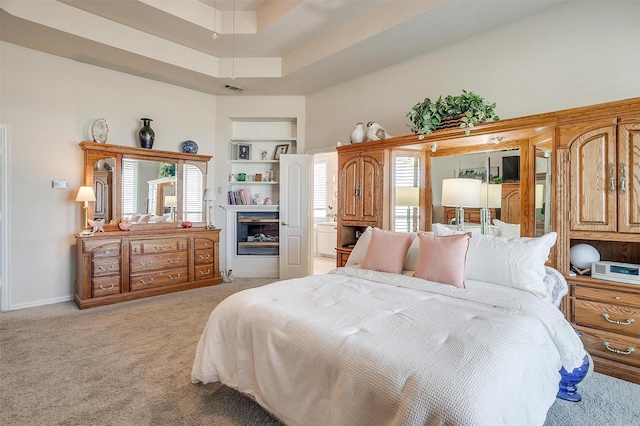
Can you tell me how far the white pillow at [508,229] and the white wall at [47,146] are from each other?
15.7 feet

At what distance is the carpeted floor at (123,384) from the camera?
1838 mm

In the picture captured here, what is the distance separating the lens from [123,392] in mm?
2064

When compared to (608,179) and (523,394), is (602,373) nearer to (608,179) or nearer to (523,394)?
(608,179)

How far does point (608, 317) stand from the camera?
230 cm

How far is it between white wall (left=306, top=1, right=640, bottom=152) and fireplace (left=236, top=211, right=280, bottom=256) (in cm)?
240

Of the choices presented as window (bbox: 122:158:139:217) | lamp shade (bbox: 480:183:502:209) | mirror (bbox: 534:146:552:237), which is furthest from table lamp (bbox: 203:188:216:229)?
mirror (bbox: 534:146:552:237)

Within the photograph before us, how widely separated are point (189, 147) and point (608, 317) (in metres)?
5.21

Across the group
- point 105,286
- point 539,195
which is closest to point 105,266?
point 105,286

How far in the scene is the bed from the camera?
1124 millimetres

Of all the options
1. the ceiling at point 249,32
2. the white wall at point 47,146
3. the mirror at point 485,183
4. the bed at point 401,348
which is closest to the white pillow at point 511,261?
the bed at point 401,348

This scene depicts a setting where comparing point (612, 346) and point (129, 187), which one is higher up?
point (129, 187)

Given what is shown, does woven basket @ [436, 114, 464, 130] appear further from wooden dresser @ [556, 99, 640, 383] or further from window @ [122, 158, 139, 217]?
window @ [122, 158, 139, 217]

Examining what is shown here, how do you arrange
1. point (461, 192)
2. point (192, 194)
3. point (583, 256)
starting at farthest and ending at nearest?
point (192, 194), point (461, 192), point (583, 256)

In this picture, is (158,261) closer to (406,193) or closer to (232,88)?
(232,88)
